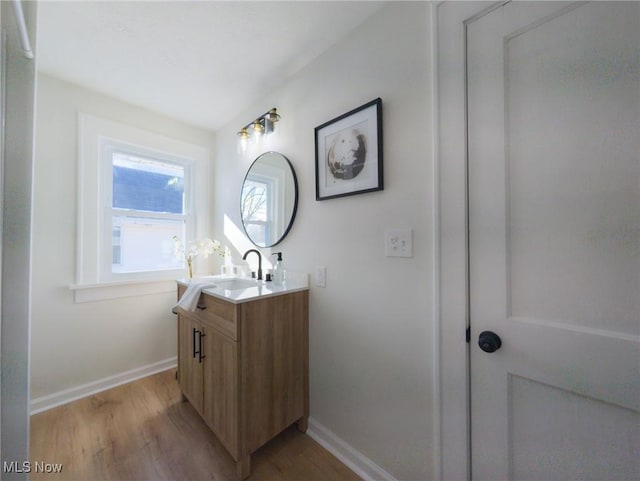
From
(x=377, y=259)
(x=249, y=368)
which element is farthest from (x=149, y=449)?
(x=377, y=259)

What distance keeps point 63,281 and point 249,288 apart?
1494 mm

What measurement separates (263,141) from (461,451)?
2.12 m

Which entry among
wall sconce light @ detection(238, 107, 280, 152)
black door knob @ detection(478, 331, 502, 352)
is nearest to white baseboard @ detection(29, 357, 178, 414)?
wall sconce light @ detection(238, 107, 280, 152)

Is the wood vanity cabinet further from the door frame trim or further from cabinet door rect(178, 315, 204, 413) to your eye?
the door frame trim

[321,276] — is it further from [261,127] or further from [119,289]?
[119,289]

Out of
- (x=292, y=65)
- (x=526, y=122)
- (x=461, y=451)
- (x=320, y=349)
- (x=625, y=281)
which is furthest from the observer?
(x=292, y=65)

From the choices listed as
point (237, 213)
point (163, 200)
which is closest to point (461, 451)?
point (237, 213)

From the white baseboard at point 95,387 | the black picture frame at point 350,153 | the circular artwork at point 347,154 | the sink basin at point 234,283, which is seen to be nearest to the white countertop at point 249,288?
the sink basin at point 234,283

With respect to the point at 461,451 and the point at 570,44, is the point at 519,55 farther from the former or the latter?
the point at 461,451

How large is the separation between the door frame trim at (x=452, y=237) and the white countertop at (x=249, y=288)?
81 cm

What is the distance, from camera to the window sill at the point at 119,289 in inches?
73.6

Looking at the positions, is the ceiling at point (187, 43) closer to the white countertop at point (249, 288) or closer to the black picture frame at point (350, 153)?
the black picture frame at point (350, 153)

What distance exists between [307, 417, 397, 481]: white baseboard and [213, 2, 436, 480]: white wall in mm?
26

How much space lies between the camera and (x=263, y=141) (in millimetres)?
1921
